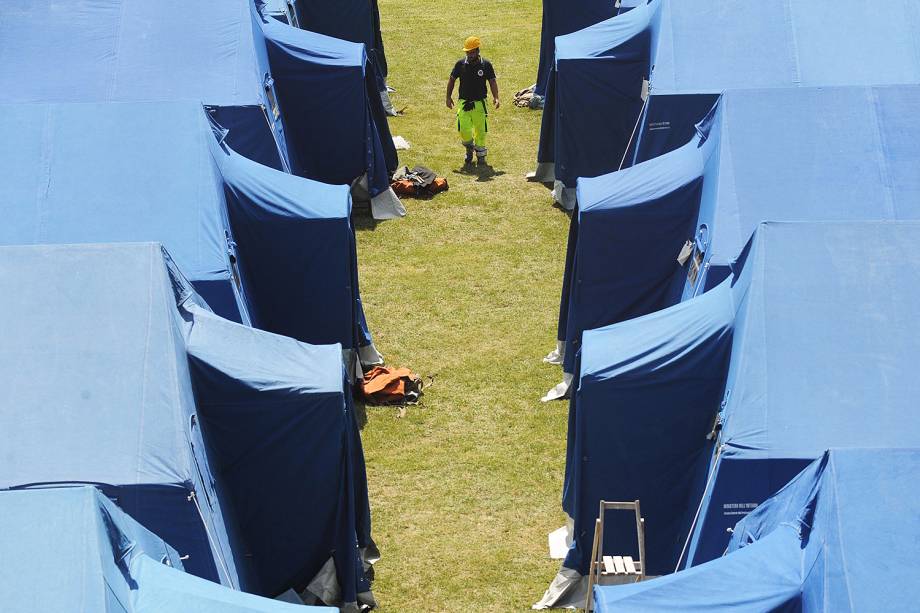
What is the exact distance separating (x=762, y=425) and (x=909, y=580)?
2121 mm

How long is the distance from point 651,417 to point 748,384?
0.99m

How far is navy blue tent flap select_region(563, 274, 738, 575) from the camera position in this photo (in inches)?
371

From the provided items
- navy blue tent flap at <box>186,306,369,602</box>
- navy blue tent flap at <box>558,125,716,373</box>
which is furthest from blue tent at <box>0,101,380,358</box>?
navy blue tent flap at <box>558,125,716,373</box>

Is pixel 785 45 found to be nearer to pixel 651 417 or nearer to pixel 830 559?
pixel 651 417

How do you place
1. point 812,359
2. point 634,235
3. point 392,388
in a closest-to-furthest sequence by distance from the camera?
point 812,359, point 634,235, point 392,388

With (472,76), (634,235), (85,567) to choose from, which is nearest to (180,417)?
(85,567)

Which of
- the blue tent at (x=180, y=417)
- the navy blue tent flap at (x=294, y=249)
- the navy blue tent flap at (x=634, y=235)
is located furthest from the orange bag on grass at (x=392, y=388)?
the blue tent at (x=180, y=417)

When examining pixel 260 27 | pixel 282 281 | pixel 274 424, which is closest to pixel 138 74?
pixel 260 27

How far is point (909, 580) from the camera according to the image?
6539mm

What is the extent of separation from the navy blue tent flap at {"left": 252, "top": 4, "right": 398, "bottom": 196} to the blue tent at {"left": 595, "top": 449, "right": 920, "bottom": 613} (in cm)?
1002

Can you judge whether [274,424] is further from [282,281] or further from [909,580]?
[909,580]

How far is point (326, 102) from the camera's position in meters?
16.1

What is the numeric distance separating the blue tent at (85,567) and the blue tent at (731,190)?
5.46m

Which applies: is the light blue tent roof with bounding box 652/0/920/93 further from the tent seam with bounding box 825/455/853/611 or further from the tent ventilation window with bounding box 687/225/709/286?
the tent seam with bounding box 825/455/853/611
